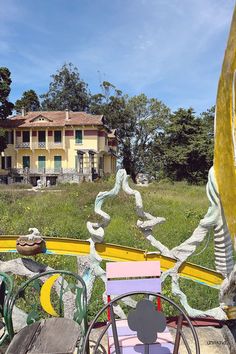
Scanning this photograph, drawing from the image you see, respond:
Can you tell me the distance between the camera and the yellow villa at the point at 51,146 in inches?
1124

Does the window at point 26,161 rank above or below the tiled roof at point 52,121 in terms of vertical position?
below

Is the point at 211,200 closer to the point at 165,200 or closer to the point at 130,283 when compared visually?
the point at 130,283

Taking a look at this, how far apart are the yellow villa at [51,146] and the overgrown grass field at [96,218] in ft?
41.8

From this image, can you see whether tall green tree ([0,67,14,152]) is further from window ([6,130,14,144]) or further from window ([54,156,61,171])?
window ([54,156,61,171])

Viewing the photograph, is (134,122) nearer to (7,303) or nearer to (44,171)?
(44,171)

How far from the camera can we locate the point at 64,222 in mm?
10797

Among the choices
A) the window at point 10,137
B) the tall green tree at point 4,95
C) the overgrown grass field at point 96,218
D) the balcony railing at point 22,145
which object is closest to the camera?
the overgrown grass field at point 96,218

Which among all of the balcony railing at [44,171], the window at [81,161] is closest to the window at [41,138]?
the balcony railing at [44,171]

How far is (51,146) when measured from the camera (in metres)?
29.2

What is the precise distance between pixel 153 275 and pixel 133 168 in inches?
1293

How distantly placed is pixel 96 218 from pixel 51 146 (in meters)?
18.8

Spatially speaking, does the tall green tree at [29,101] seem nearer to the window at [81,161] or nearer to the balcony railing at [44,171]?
the balcony railing at [44,171]

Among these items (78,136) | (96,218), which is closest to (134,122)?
(78,136)

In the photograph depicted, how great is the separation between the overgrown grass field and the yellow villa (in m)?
12.7
